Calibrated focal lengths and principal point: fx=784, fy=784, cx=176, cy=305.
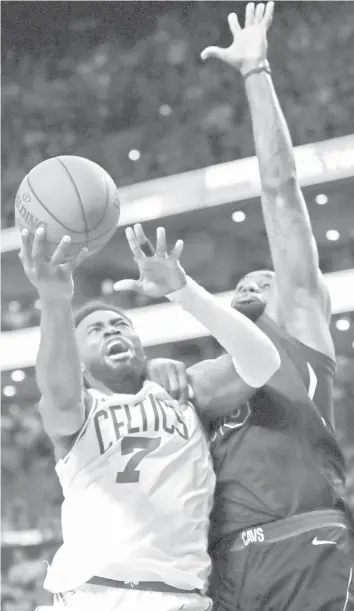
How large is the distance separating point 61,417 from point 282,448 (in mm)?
592

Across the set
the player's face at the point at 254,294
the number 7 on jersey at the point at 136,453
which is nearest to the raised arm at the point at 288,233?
the player's face at the point at 254,294

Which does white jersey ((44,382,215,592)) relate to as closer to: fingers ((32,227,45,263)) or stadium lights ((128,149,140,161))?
fingers ((32,227,45,263))

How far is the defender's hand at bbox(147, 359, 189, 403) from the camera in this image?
6.82 feet

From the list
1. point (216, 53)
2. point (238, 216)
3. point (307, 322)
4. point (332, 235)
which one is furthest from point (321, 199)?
point (307, 322)

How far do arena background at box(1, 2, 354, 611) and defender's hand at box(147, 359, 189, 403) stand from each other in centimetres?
359

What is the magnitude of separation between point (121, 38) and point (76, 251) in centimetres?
544

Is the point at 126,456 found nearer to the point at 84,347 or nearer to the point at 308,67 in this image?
the point at 84,347

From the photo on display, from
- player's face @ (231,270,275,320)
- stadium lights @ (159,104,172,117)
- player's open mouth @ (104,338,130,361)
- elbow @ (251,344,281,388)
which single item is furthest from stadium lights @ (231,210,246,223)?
elbow @ (251,344,281,388)

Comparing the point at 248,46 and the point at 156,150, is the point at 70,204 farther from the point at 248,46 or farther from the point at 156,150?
the point at 156,150

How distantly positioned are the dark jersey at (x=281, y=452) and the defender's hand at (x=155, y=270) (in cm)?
48

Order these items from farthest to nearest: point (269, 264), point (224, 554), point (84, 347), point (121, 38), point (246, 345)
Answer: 1. point (121, 38)
2. point (269, 264)
3. point (84, 347)
4. point (224, 554)
5. point (246, 345)

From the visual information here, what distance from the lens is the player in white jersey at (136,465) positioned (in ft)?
5.88

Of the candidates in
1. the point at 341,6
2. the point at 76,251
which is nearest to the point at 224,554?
the point at 76,251

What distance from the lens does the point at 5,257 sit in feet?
21.1
